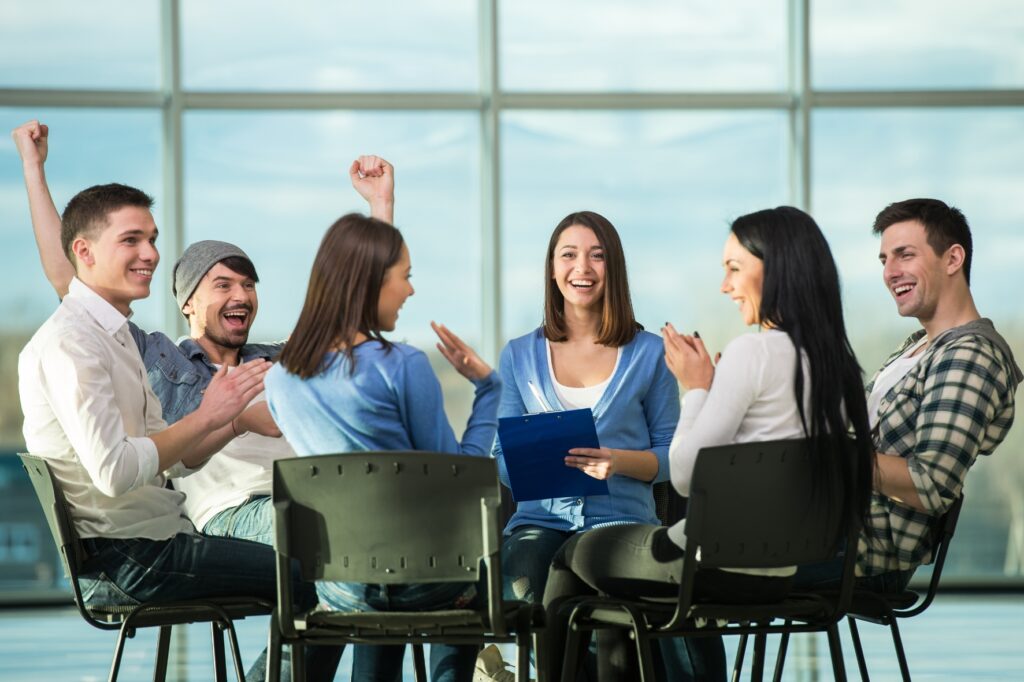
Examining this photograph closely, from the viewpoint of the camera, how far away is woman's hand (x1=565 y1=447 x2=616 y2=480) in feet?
9.71

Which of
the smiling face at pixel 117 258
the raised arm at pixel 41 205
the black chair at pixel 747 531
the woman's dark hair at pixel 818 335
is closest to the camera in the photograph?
the black chair at pixel 747 531

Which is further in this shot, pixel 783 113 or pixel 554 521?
pixel 783 113

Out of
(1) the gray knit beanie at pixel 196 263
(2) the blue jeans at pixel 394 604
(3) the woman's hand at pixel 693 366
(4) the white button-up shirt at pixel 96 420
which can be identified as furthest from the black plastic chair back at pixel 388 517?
(1) the gray knit beanie at pixel 196 263

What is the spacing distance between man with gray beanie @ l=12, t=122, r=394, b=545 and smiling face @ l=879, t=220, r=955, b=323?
4.33 ft

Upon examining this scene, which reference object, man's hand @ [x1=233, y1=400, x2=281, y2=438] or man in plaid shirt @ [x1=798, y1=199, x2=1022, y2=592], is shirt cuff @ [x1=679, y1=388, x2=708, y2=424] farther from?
man's hand @ [x1=233, y1=400, x2=281, y2=438]

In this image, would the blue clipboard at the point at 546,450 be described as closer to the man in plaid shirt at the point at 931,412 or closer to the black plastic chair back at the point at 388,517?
the black plastic chair back at the point at 388,517

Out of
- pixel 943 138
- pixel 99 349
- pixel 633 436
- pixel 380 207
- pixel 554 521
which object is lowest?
pixel 554 521

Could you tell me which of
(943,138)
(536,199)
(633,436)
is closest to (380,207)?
(633,436)

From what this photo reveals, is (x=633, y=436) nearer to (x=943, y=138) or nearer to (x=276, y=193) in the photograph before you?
(x=276, y=193)

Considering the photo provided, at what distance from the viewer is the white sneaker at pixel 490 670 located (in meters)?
3.48

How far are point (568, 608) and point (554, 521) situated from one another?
501 millimetres

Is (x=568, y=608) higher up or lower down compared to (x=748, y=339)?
lower down

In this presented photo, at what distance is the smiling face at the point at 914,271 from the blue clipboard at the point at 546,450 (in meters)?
0.89

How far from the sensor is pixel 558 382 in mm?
3412
